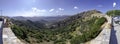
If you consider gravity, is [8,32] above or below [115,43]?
above

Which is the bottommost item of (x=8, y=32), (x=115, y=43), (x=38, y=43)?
(x=38, y=43)

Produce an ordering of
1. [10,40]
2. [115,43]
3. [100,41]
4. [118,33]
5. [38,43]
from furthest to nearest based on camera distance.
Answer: [38,43]
[118,33]
[115,43]
[100,41]
[10,40]

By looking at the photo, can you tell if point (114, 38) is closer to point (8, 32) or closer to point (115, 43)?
point (115, 43)

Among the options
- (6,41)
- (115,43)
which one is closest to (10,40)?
(6,41)

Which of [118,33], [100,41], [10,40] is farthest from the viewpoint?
[118,33]

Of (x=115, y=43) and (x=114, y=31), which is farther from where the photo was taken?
(x=114, y=31)

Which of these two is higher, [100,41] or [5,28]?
[5,28]

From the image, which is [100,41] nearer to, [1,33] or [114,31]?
[114,31]

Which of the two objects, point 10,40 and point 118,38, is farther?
point 118,38

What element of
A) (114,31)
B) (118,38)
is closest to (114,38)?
(118,38)
